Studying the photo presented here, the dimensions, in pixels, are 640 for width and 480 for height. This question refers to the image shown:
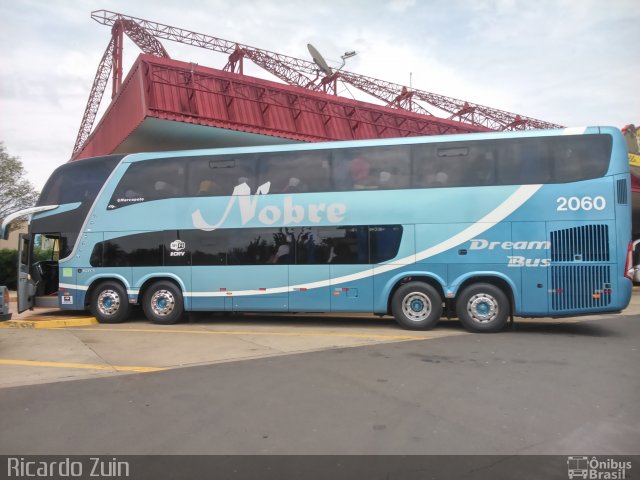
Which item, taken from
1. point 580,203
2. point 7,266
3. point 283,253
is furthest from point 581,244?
point 7,266

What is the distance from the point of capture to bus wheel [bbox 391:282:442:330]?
370 inches

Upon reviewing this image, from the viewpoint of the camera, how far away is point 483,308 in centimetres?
918

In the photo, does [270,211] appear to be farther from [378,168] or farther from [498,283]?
[498,283]

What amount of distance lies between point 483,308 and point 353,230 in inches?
121

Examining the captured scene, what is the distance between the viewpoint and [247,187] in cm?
1012

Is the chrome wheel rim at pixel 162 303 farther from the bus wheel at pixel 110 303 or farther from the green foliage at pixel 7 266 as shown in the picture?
the green foliage at pixel 7 266

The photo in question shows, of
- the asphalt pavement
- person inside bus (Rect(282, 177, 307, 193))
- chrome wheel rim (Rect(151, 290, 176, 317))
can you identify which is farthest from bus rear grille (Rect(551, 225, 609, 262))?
chrome wheel rim (Rect(151, 290, 176, 317))

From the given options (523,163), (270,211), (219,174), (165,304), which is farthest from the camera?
(165,304)

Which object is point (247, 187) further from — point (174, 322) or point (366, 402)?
point (366, 402)

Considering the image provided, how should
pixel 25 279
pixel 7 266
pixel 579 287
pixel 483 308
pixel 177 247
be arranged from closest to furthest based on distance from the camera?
pixel 579 287 < pixel 483 308 < pixel 177 247 < pixel 25 279 < pixel 7 266

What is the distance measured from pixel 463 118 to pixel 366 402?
78.2 feet

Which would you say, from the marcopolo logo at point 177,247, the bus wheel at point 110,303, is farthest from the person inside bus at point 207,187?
the bus wheel at point 110,303

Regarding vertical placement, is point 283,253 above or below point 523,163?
below
